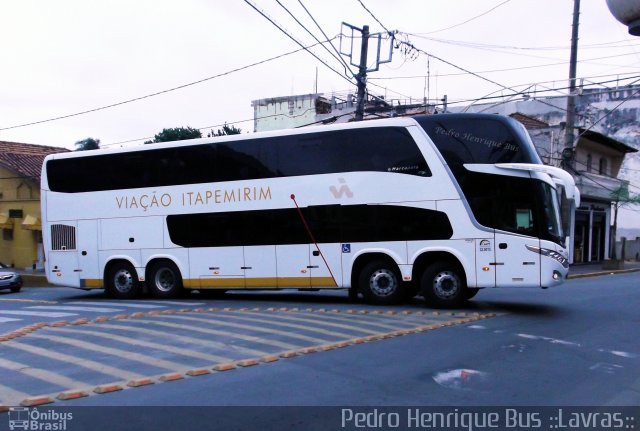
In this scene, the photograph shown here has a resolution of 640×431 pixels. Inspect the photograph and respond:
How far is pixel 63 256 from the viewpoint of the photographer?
18.2 meters

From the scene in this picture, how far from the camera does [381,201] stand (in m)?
14.1

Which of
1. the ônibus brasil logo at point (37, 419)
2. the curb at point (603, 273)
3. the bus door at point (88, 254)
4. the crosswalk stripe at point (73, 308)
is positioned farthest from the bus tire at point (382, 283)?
the curb at point (603, 273)

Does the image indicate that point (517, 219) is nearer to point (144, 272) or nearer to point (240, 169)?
point (240, 169)

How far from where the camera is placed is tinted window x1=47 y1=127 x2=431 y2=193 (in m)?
14.1

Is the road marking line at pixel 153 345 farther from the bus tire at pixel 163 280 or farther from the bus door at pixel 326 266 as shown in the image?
the bus tire at pixel 163 280

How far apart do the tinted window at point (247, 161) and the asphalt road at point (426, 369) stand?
3401 mm

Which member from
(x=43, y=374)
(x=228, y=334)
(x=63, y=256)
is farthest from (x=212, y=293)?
(x=43, y=374)

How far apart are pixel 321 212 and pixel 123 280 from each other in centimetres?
641

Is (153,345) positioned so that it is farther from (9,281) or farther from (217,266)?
(9,281)

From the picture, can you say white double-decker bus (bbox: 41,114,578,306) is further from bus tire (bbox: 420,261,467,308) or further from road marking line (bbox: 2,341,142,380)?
road marking line (bbox: 2,341,142,380)

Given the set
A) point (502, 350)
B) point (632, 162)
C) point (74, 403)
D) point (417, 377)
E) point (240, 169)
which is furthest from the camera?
point (632, 162)

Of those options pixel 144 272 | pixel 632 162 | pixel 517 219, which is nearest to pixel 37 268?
pixel 144 272

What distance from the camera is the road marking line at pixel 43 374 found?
7129 mm

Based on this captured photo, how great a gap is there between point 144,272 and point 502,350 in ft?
35.6
